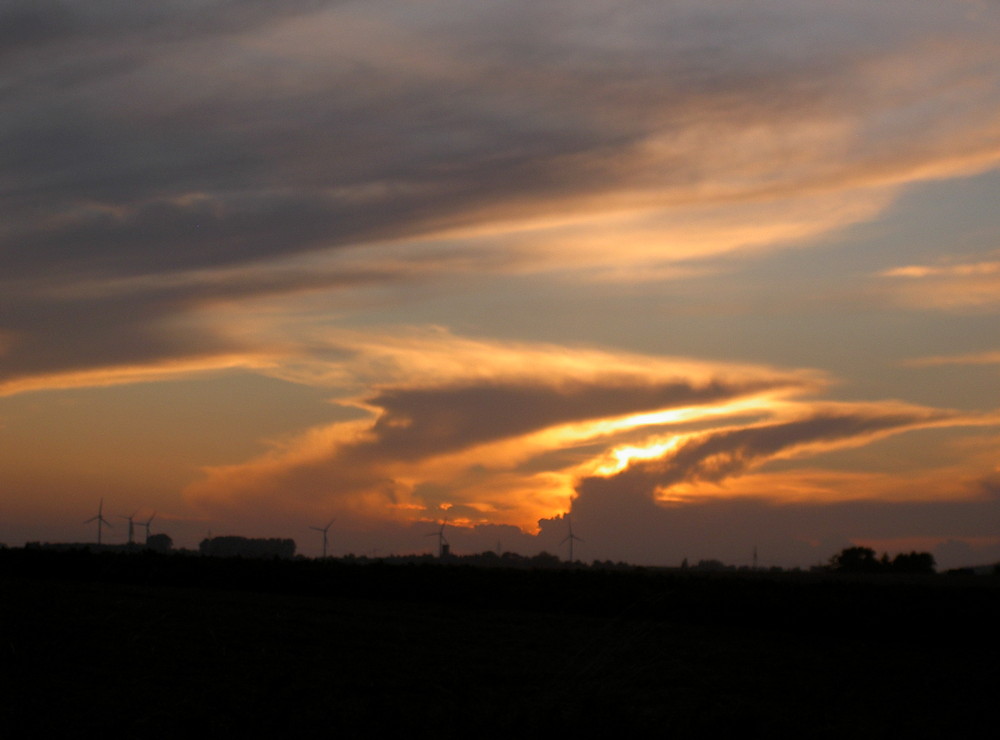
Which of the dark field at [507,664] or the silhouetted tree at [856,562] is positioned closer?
the dark field at [507,664]

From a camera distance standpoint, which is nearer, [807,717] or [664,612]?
[807,717]

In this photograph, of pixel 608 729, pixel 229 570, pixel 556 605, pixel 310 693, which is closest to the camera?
pixel 608 729

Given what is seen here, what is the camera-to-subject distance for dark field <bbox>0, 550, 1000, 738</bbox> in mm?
19016

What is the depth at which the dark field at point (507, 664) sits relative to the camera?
19016mm

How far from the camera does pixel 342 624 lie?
1558 inches

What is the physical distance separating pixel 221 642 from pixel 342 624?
499 inches

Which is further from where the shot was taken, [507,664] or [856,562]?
[856,562]

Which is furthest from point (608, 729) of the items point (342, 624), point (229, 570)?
point (229, 570)

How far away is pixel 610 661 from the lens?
30.0m

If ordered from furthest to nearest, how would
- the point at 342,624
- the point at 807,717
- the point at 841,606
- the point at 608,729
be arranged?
the point at 841,606
the point at 342,624
the point at 807,717
the point at 608,729

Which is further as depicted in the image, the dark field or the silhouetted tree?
the silhouetted tree

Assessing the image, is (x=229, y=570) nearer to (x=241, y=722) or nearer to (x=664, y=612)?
(x=664, y=612)

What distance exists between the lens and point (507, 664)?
97.0 feet

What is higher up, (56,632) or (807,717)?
(56,632)
